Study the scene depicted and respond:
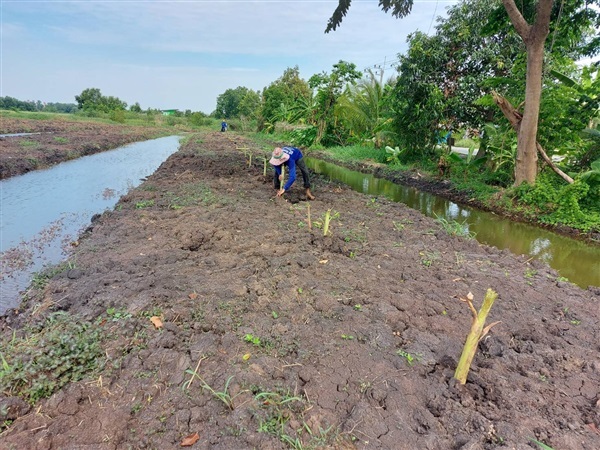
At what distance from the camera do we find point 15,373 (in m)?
2.51

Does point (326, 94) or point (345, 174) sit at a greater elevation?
point (326, 94)

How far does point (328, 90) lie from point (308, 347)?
19239 millimetres

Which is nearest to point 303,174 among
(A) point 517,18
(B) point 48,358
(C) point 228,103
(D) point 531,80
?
(D) point 531,80

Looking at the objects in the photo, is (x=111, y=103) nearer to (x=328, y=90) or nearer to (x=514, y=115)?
(x=328, y=90)

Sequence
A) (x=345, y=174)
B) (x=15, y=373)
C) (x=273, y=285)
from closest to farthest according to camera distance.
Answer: (x=15, y=373), (x=273, y=285), (x=345, y=174)

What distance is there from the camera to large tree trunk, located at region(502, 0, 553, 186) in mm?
7820

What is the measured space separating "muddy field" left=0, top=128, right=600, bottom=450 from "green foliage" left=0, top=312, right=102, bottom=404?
0.11 m

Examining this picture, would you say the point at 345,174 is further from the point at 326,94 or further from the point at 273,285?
the point at 273,285

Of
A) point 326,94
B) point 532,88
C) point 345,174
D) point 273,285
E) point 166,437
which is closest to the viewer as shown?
point 166,437

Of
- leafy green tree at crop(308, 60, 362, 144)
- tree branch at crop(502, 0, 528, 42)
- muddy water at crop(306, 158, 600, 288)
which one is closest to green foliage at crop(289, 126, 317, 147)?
leafy green tree at crop(308, 60, 362, 144)

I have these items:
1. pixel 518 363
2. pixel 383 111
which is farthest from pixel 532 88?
pixel 383 111

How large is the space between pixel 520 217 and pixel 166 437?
9.11m

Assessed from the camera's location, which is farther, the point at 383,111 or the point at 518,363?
the point at 383,111

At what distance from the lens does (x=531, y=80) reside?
833cm
